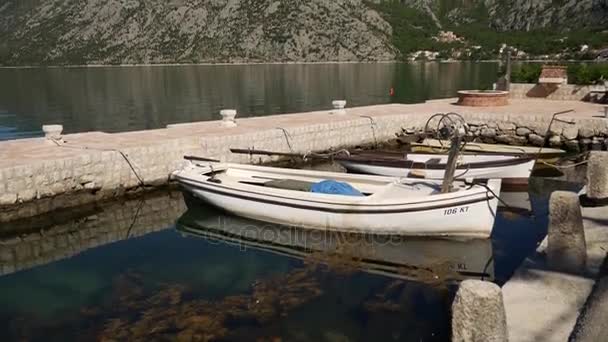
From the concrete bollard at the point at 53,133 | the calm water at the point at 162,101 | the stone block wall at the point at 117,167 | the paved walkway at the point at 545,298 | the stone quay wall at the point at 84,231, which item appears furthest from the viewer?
the calm water at the point at 162,101

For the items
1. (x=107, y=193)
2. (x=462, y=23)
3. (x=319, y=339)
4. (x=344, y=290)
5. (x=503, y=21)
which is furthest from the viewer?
(x=462, y=23)

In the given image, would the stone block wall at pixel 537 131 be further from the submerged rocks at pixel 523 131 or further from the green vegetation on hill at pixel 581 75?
the green vegetation on hill at pixel 581 75

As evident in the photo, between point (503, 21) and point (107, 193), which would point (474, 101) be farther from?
point (503, 21)

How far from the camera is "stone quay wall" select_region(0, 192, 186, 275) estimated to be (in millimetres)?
9938

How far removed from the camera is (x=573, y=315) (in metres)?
5.20

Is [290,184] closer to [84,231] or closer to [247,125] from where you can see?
[84,231]

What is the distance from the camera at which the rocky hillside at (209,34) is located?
120 meters

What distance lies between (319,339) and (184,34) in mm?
126713

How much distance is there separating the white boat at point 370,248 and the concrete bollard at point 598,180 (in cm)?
190

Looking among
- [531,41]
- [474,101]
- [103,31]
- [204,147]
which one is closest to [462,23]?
[531,41]

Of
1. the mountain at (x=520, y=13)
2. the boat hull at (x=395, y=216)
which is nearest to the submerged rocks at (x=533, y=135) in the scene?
the boat hull at (x=395, y=216)

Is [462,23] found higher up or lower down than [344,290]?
higher up

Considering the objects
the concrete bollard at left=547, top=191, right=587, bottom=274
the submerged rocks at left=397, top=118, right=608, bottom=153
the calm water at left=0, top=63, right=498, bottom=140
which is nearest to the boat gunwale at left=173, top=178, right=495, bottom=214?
the concrete bollard at left=547, top=191, right=587, bottom=274

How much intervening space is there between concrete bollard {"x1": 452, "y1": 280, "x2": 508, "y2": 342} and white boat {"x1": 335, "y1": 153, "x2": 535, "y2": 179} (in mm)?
8347
